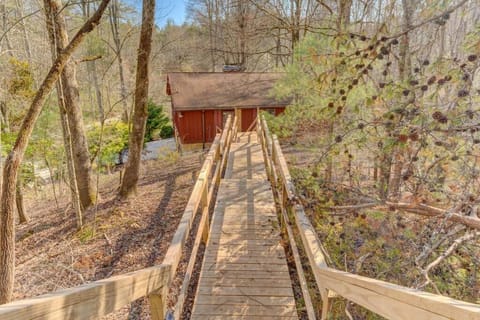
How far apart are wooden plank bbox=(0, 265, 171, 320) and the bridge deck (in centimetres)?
134

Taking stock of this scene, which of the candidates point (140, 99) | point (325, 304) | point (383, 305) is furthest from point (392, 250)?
point (140, 99)

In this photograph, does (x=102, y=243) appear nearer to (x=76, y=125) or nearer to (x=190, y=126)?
(x=76, y=125)

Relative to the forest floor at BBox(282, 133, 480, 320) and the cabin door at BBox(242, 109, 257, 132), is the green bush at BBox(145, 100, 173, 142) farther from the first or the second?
the forest floor at BBox(282, 133, 480, 320)

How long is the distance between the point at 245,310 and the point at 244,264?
71 cm

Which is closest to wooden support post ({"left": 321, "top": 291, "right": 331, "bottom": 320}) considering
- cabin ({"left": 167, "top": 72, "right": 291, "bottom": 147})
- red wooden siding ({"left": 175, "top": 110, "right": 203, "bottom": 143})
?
cabin ({"left": 167, "top": 72, "right": 291, "bottom": 147})

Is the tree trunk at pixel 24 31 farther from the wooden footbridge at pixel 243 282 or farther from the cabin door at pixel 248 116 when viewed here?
the cabin door at pixel 248 116

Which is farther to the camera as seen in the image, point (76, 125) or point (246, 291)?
point (76, 125)

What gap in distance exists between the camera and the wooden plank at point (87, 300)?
0.89 m

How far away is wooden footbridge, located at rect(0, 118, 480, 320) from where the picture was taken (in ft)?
3.37

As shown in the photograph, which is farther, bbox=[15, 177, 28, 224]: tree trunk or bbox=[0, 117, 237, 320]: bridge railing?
bbox=[15, 177, 28, 224]: tree trunk

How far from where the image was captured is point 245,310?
2758 millimetres

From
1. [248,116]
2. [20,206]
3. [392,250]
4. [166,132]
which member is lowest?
[20,206]

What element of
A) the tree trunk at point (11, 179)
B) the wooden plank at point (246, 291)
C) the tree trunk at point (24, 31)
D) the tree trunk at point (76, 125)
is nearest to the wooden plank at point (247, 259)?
the wooden plank at point (246, 291)

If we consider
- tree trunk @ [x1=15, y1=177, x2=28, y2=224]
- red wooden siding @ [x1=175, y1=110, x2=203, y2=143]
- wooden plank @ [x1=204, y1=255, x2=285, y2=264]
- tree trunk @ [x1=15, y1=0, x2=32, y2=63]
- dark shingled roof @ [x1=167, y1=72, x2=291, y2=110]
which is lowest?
tree trunk @ [x1=15, y1=177, x2=28, y2=224]
